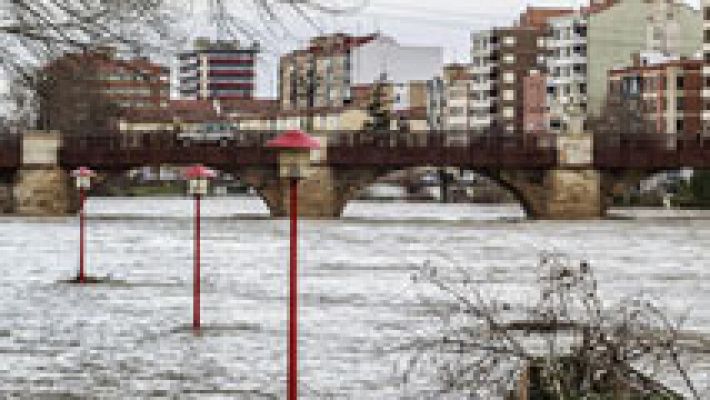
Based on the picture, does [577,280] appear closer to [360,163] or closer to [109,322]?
[109,322]

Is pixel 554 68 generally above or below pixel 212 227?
above

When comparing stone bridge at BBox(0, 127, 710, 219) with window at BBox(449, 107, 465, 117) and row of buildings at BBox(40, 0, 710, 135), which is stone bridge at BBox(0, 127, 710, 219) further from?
window at BBox(449, 107, 465, 117)

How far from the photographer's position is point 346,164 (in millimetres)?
85688

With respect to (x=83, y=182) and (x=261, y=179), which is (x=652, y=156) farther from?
(x=83, y=182)

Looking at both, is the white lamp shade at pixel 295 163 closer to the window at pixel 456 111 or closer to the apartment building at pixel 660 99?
the apartment building at pixel 660 99

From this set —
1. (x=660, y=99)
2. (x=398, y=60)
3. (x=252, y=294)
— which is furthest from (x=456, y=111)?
(x=252, y=294)

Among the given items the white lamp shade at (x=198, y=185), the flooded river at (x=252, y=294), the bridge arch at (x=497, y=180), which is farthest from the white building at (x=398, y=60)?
the white lamp shade at (x=198, y=185)

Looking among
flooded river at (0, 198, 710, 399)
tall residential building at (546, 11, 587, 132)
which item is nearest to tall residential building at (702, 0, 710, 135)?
tall residential building at (546, 11, 587, 132)

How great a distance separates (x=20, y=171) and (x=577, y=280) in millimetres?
72818

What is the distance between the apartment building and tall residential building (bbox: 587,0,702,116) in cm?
989

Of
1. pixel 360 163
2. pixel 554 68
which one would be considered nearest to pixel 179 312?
pixel 360 163

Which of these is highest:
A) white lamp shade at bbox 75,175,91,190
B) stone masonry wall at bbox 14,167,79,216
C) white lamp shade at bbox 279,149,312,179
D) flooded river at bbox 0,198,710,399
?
white lamp shade at bbox 279,149,312,179

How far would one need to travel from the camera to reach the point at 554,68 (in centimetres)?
17175

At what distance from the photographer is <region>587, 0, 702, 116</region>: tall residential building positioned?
158 m
